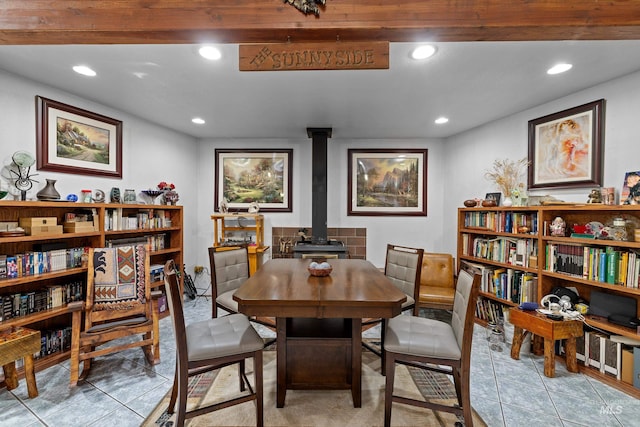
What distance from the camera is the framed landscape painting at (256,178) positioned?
4348 millimetres

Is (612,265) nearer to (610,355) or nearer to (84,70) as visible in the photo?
(610,355)

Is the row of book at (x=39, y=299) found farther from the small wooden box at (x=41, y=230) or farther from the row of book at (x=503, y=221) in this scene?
the row of book at (x=503, y=221)

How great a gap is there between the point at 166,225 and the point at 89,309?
4.93 feet

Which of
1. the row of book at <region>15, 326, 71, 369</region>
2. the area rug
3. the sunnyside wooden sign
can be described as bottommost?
the area rug

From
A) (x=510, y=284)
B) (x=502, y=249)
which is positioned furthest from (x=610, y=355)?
(x=502, y=249)

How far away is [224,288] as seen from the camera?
2604 mm

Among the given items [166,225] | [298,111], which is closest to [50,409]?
[166,225]

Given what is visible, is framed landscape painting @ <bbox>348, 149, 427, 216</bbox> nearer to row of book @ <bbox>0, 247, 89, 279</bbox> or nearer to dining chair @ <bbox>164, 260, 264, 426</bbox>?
dining chair @ <bbox>164, 260, 264, 426</bbox>

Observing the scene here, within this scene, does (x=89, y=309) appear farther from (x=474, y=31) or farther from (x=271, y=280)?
(x=474, y=31)

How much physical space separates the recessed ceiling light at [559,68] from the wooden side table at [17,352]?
439cm

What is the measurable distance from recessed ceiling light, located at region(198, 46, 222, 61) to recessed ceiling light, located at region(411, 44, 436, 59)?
4.58 feet

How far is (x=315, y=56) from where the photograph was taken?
158 centimetres

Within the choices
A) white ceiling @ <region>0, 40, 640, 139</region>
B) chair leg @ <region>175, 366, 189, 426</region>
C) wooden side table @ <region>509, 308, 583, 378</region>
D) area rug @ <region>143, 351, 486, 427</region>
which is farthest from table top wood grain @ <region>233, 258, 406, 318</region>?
white ceiling @ <region>0, 40, 640, 139</region>

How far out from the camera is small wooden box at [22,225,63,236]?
89.0 inches
